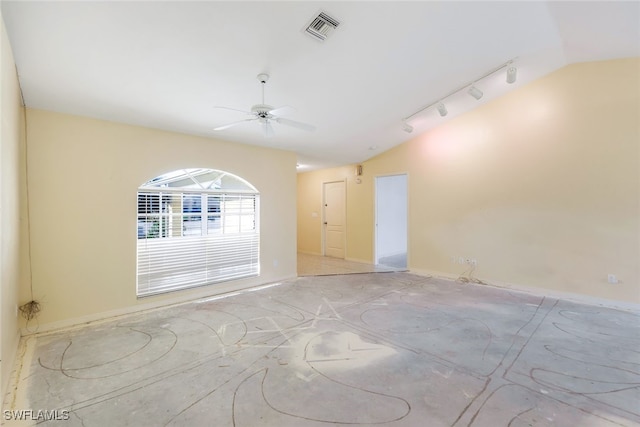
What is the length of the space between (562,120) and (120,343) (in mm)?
6535

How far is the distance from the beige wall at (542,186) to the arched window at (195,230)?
3518 millimetres

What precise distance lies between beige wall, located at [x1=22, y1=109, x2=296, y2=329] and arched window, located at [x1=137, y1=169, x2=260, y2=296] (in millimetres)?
153

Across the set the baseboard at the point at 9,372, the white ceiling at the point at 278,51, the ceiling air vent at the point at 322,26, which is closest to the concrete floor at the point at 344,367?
the baseboard at the point at 9,372

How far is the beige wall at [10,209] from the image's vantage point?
2.05m

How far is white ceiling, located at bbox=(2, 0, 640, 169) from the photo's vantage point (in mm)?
2193

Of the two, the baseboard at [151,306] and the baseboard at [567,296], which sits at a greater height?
the baseboard at [151,306]

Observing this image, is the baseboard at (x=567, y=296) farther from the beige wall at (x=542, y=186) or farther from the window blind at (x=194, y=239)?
the window blind at (x=194, y=239)

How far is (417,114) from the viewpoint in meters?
4.76

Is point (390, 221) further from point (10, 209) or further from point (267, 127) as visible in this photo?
point (10, 209)

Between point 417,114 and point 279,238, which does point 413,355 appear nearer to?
point 279,238

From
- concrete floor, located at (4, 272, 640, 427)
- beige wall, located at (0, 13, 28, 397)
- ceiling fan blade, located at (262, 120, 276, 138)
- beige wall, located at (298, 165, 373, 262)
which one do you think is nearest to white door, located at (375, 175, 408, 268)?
beige wall, located at (298, 165, 373, 262)

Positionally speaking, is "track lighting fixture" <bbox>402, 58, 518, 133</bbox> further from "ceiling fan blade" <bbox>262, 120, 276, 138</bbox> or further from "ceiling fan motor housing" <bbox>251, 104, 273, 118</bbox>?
"ceiling fan motor housing" <bbox>251, 104, 273, 118</bbox>

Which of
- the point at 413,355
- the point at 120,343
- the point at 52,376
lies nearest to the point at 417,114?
the point at 413,355

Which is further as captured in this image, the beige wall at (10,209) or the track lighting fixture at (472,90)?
the track lighting fixture at (472,90)
